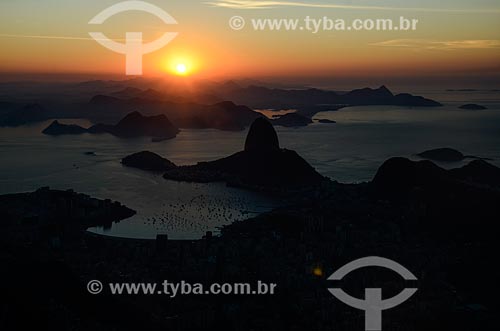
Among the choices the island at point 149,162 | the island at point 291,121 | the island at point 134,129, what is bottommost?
the island at point 149,162

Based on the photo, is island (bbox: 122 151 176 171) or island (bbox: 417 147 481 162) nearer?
island (bbox: 122 151 176 171)

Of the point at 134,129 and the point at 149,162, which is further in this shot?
the point at 134,129

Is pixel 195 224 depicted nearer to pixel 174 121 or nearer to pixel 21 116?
pixel 174 121

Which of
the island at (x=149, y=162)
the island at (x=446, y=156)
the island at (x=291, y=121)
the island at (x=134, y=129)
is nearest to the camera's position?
the island at (x=149, y=162)

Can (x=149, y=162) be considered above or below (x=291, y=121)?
below

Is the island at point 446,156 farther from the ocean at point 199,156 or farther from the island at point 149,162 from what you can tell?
the island at point 149,162

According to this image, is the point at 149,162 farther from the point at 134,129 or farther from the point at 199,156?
the point at 134,129

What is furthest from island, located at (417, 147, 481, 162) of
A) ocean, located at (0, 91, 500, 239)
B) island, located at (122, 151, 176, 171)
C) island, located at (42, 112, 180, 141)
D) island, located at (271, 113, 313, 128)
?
island, located at (271, 113, 313, 128)

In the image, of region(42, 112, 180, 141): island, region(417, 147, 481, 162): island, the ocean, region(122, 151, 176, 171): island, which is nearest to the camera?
the ocean

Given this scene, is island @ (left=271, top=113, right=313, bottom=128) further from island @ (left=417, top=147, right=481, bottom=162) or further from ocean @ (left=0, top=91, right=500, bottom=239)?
island @ (left=417, top=147, right=481, bottom=162)

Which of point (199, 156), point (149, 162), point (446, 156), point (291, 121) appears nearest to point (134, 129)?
point (199, 156)

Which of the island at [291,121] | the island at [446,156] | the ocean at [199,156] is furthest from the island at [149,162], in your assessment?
the island at [291,121]

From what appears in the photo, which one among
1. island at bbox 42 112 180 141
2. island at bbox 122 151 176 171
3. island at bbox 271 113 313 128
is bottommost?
island at bbox 122 151 176 171
